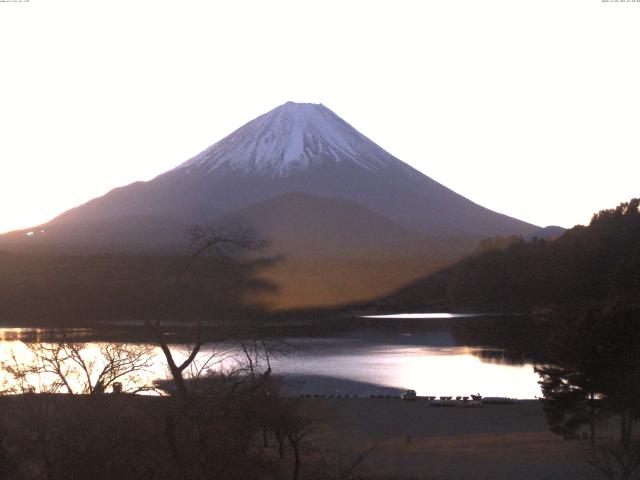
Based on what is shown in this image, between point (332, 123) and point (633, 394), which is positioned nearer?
point (633, 394)

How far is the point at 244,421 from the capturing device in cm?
523

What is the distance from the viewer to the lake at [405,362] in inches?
699

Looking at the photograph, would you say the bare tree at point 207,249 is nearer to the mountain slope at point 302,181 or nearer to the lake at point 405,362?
the lake at point 405,362

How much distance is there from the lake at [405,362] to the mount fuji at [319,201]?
52.4 ft

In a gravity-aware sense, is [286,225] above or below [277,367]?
above

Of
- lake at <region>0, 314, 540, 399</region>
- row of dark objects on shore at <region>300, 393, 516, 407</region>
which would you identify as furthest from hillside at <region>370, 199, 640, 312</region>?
row of dark objects on shore at <region>300, 393, 516, 407</region>

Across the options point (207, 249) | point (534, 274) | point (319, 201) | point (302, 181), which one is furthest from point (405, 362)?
point (302, 181)

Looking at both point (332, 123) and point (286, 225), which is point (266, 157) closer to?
point (332, 123)

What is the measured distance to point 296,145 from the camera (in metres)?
94.7

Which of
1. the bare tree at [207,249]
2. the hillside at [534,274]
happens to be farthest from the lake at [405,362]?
the hillside at [534,274]

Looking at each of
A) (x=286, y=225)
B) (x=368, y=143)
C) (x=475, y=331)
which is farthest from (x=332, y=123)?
(x=475, y=331)

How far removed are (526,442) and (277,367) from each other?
8.86 meters

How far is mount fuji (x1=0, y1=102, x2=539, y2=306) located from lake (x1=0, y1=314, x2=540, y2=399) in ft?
52.4

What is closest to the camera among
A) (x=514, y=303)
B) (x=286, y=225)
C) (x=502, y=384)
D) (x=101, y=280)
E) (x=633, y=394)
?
(x=101, y=280)
